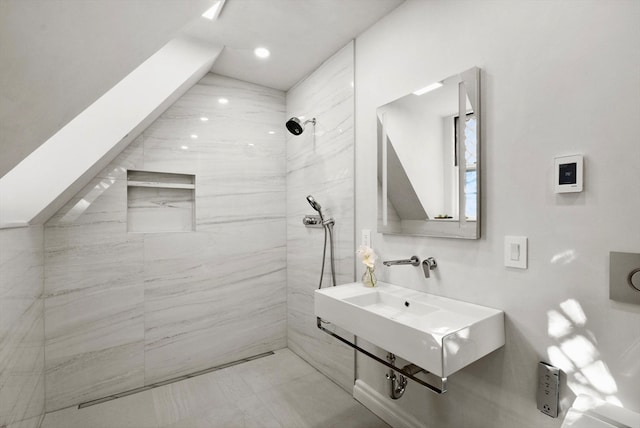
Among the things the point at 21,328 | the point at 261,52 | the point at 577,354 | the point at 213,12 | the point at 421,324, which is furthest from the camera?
the point at 261,52

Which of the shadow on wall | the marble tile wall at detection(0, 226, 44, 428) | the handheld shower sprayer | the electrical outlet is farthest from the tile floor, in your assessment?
the shadow on wall

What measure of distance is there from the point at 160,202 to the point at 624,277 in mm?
2653

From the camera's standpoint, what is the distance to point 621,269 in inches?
40.5

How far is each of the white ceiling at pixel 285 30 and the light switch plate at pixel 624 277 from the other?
1623mm

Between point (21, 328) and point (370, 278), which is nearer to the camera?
point (21, 328)

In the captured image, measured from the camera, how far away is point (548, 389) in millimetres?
1182

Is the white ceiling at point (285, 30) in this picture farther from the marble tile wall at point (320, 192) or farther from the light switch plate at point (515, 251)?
the light switch plate at point (515, 251)

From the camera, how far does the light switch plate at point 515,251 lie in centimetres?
127

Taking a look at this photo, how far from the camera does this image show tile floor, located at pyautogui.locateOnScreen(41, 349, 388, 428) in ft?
6.22

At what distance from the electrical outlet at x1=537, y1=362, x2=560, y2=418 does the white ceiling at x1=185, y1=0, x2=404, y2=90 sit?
6.29 feet

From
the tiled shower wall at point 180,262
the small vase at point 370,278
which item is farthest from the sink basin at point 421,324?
the tiled shower wall at point 180,262

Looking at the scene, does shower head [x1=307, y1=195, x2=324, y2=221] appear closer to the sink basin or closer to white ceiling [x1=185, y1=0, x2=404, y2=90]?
the sink basin

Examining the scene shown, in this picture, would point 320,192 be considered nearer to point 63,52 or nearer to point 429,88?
point 429,88

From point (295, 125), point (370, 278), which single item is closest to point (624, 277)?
point (370, 278)
